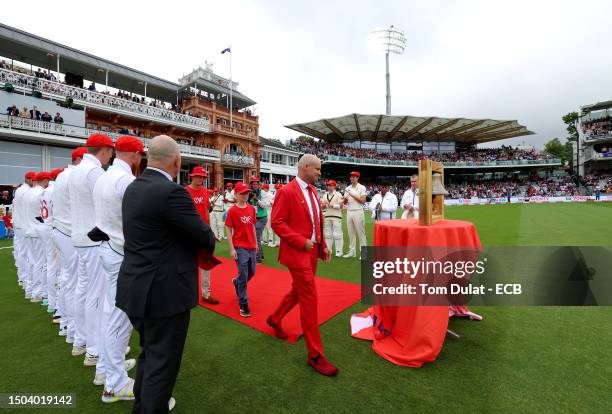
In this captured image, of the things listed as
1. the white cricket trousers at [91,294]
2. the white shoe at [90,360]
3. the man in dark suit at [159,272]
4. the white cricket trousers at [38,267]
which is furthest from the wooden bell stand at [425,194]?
the white cricket trousers at [38,267]

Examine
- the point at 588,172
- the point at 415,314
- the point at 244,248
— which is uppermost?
the point at 588,172

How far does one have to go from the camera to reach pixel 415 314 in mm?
3273

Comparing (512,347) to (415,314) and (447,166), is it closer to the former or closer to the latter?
(415,314)

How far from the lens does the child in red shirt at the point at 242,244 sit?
470 cm

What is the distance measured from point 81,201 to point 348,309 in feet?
12.7

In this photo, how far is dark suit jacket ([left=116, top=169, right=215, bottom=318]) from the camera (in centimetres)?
193

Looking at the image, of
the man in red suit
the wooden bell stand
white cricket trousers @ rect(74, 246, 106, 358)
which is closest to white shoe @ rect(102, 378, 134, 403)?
white cricket trousers @ rect(74, 246, 106, 358)

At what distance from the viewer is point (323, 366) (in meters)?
3.10

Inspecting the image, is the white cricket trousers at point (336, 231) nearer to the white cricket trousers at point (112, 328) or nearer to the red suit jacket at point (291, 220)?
the red suit jacket at point (291, 220)

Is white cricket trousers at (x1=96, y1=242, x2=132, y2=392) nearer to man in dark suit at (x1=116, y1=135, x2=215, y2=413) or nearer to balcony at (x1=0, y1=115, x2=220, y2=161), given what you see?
man in dark suit at (x1=116, y1=135, x2=215, y2=413)

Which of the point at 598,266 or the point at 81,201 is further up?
the point at 81,201

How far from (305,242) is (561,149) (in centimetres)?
9698

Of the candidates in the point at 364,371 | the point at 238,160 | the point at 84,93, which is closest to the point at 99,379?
the point at 364,371

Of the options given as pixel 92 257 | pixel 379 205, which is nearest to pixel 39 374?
pixel 92 257
